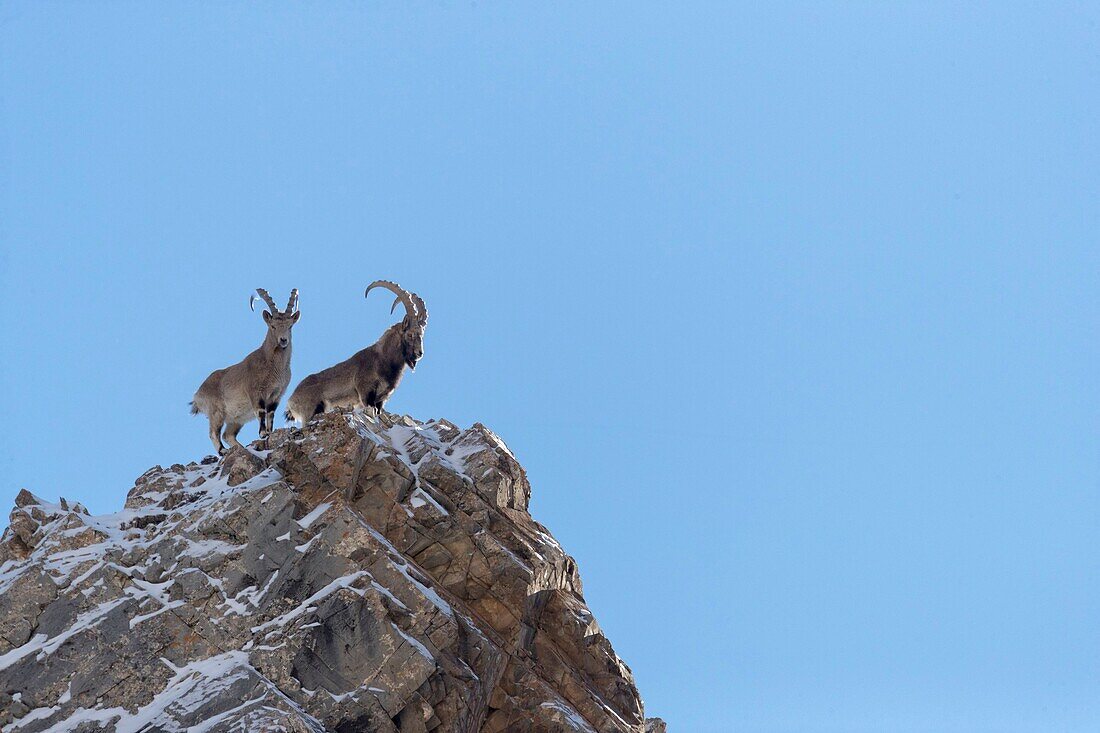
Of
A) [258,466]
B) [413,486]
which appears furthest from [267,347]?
[413,486]

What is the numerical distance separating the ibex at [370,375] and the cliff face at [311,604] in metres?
2.78

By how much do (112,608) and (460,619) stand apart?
19.7 ft

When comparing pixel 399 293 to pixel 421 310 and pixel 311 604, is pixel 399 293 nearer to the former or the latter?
pixel 421 310

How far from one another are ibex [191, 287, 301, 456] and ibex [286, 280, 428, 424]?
120 centimetres

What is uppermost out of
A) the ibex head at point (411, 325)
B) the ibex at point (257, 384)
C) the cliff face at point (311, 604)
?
the ibex head at point (411, 325)

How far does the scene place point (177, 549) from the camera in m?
25.2

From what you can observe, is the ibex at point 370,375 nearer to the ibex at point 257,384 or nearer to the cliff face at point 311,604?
the ibex at point 257,384

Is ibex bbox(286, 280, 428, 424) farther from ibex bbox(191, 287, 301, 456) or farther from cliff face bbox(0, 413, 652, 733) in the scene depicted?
cliff face bbox(0, 413, 652, 733)

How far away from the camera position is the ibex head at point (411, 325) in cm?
3039

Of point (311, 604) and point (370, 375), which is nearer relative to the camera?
point (311, 604)

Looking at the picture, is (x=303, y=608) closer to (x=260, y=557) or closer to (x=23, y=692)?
(x=260, y=557)

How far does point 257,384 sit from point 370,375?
250 cm

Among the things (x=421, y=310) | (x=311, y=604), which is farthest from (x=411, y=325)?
(x=311, y=604)

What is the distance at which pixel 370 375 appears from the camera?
100ft
